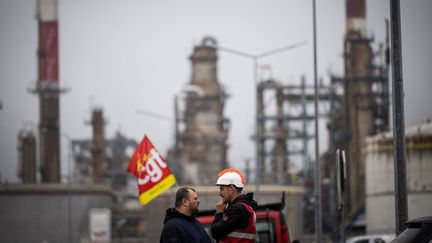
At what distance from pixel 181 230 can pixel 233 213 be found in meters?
0.54

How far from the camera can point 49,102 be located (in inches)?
2746

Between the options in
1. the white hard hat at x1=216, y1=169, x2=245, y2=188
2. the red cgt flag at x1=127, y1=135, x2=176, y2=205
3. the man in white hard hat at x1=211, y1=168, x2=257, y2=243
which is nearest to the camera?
the man in white hard hat at x1=211, y1=168, x2=257, y2=243

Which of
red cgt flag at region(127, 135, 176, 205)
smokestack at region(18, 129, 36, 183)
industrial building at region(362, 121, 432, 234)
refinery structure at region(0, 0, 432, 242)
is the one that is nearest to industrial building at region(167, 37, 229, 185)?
refinery structure at region(0, 0, 432, 242)

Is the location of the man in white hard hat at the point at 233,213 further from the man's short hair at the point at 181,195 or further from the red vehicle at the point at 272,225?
the red vehicle at the point at 272,225

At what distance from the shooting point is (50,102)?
6981 centimetres

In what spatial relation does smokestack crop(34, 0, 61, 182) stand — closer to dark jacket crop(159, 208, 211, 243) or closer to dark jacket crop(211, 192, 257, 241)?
dark jacket crop(211, 192, 257, 241)

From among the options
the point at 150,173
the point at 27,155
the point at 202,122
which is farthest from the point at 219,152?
the point at 150,173

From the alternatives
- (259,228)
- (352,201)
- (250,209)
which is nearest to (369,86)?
(352,201)

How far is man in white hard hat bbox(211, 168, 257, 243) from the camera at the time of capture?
9422mm

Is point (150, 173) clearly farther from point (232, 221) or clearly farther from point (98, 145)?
point (98, 145)

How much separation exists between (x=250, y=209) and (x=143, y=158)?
402 inches

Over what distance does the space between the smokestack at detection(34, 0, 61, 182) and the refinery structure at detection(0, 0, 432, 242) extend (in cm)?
6

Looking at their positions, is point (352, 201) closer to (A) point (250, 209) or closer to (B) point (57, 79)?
(B) point (57, 79)

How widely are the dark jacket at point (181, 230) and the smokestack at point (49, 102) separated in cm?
5953
